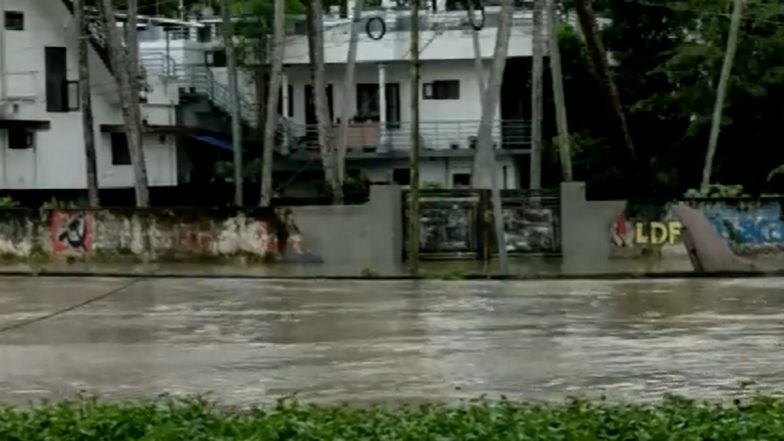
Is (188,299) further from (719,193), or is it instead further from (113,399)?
(719,193)

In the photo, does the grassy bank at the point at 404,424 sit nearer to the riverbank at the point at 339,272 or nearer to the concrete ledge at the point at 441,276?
the concrete ledge at the point at 441,276

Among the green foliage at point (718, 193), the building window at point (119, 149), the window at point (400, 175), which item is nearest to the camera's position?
the green foliage at point (718, 193)

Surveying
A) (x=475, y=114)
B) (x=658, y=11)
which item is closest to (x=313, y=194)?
(x=475, y=114)

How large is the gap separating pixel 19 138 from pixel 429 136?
14.3m

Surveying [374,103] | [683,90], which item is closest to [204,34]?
[374,103]

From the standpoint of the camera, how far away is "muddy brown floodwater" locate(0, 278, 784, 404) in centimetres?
1577

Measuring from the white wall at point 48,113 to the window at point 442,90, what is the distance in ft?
33.3

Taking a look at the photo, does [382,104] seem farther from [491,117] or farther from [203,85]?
[491,117]

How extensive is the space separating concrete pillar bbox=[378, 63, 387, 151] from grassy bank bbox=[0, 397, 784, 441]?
44.8 meters

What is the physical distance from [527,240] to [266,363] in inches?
874

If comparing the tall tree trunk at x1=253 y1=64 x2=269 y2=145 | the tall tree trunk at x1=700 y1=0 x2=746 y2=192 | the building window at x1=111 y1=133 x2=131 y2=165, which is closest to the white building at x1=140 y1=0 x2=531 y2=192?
the tall tree trunk at x1=253 y1=64 x2=269 y2=145

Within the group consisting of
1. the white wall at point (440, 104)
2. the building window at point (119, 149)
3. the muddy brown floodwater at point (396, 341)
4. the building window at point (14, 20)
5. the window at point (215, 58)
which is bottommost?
the muddy brown floodwater at point (396, 341)

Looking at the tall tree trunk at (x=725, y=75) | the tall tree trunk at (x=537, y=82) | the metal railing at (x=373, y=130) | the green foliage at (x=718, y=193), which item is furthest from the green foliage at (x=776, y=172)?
the metal railing at (x=373, y=130)

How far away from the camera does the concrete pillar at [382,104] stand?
181ft
